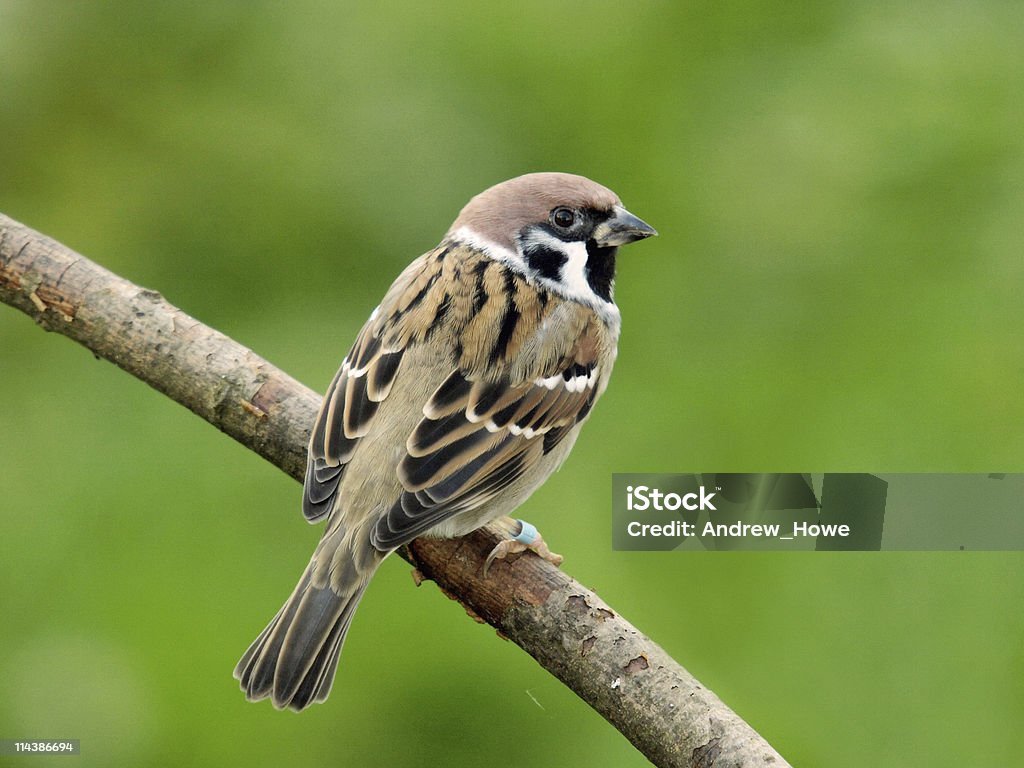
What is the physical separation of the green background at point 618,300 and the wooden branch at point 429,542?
3.11 feet

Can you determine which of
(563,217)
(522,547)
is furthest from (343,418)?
(563,217)

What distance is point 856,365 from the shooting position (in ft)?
13.5

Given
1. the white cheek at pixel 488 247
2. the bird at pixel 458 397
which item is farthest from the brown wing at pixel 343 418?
the white cheek at pixel 488 247

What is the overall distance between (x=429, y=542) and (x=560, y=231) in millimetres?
842

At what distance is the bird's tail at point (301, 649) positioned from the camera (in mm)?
2645

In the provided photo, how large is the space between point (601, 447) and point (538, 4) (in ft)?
5.98

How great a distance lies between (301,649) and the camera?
2.66m

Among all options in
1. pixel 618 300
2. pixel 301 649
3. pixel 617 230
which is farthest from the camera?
pixel 618 300

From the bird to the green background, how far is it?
836 millimetres

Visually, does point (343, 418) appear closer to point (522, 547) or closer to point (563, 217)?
point (522, 547)

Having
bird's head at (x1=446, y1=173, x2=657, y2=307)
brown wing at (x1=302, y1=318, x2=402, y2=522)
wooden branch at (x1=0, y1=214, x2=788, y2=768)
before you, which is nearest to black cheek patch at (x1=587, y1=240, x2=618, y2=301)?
bird's head at (x1=446, y1=173, x2=657, y2=307)

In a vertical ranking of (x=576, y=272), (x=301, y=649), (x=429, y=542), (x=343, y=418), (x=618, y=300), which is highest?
(x=618, y=300)

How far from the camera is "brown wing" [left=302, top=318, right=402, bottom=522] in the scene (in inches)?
111

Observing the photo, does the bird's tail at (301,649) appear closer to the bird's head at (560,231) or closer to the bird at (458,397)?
the bird at (458,397)
